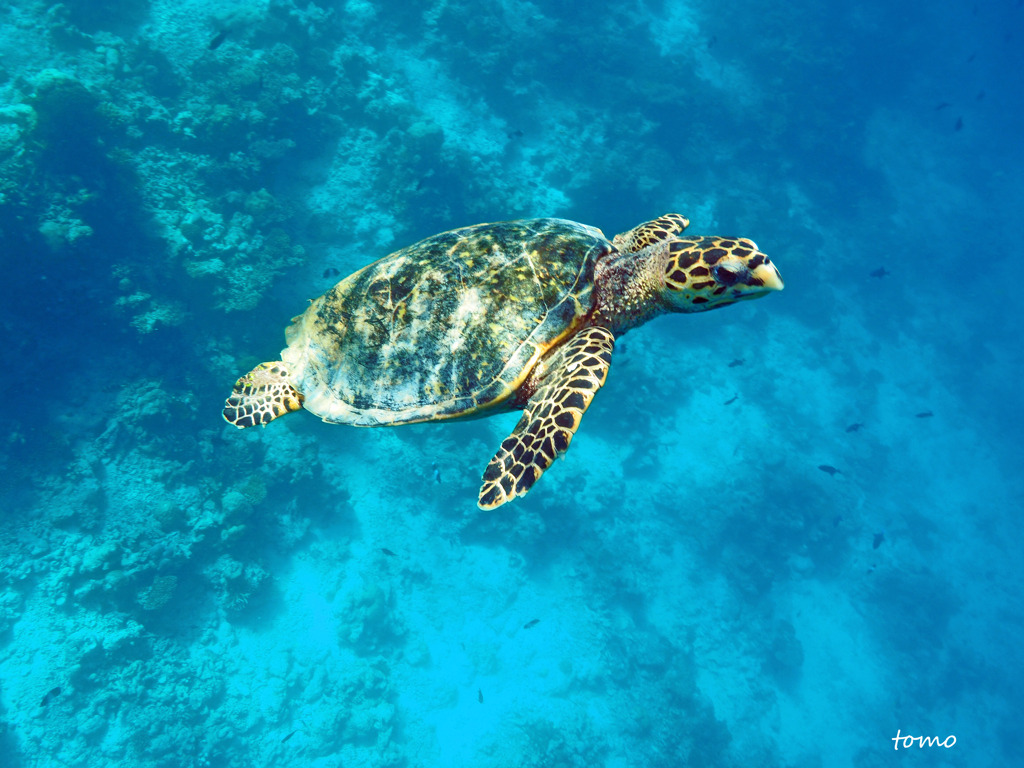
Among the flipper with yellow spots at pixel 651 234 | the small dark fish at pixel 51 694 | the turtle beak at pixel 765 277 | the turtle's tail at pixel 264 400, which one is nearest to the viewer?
the turtle beak at pixel 765 277

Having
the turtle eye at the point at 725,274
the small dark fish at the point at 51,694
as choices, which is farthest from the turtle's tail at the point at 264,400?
the small dark fish at the point at 51,694

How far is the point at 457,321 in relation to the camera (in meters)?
4.11

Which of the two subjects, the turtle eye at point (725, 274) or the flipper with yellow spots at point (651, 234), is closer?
the turtle eye at point (725, 274)

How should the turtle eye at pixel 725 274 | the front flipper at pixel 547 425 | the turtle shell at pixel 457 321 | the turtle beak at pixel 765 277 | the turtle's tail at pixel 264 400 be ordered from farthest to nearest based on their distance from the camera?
the turtle's tail at pixel 264 400 → the turtle shell at pixel 457 321 → the turtle eye at pixel 725 274 → the turtle beak at pixel 765 277 → the front flipper at pixel 547 425

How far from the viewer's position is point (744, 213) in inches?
755

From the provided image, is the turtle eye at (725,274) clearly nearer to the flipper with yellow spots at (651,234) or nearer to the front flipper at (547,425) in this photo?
the front flipper at (547,425)

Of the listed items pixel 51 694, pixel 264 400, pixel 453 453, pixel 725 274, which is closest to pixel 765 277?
pixel 725 274

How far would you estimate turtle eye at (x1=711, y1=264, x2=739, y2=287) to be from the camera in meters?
3.87

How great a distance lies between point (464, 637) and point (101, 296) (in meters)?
11.2

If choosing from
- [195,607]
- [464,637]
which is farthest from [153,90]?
[464,637]

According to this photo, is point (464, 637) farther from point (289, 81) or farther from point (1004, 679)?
point (1004, 679)

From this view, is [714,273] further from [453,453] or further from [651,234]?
[453,453]

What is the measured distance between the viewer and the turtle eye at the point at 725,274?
3875 mm

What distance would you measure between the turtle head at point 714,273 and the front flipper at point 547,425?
86 cm
